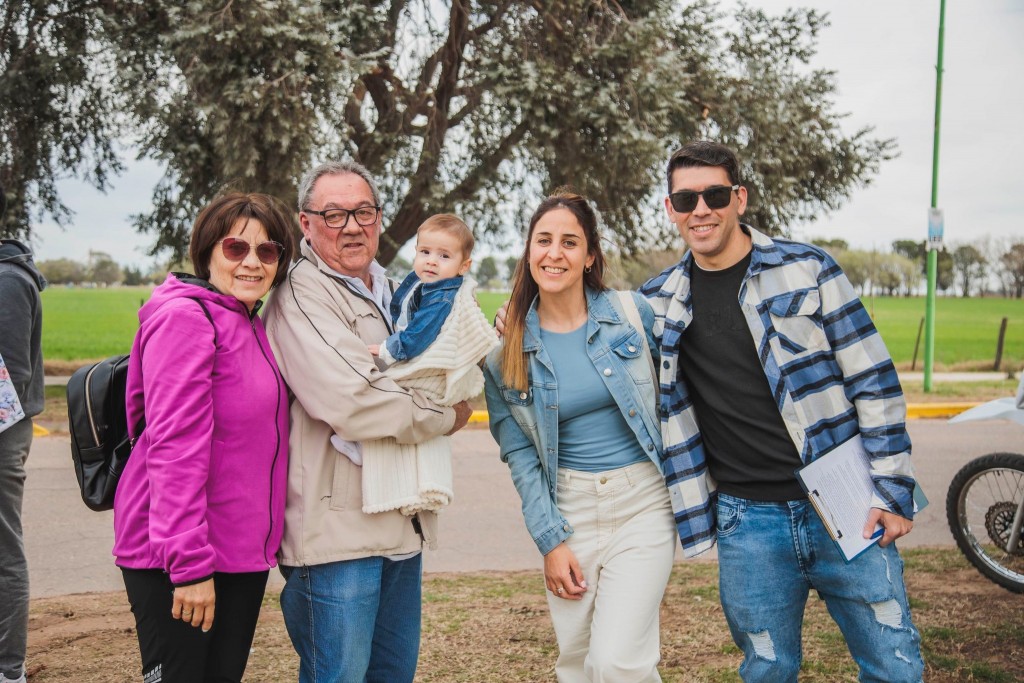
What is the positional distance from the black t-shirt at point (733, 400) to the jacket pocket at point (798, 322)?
11cm

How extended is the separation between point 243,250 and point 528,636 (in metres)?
2.74

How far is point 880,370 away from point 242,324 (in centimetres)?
202

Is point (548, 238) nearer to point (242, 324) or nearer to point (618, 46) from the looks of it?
point (242, 324)

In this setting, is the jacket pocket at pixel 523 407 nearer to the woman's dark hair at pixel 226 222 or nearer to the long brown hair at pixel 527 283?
the long brown hair at pixel 527 283

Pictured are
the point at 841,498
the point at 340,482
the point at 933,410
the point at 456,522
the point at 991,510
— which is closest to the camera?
the point at 340,482

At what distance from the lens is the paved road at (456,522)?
5.63m

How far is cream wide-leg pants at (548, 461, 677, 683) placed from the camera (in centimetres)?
277

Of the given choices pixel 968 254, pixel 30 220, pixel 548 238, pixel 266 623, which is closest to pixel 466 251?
pixel 548 238

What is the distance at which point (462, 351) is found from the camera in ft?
9.03

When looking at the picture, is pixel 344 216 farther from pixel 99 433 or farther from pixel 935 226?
pixel 935 226

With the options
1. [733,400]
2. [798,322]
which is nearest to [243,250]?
[733,400]

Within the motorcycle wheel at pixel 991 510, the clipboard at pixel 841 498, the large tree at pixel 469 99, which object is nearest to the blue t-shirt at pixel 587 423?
→ the clipboard at pixel 841 498

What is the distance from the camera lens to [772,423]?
2.83m

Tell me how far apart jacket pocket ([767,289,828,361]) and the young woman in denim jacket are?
1.59ft
